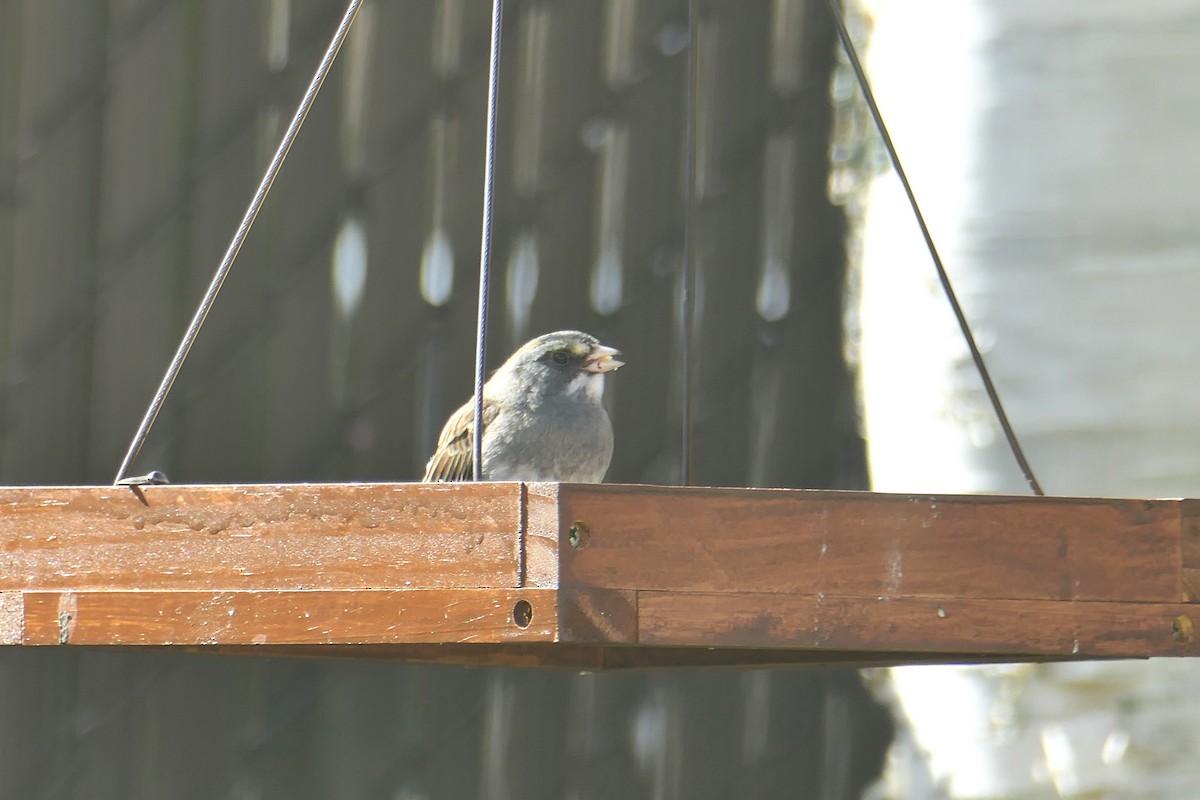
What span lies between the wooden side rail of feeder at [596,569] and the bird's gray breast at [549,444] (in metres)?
0.56

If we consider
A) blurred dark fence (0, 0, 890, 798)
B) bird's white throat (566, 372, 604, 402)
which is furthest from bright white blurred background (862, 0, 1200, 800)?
bird's white throat (566, 372, 604, 402)

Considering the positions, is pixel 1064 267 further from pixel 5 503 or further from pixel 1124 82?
pixel 5 503

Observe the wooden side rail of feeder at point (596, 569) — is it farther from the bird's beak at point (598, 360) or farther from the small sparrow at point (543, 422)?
the bird's beak at point (598, 360)

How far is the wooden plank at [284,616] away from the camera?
4.26ft

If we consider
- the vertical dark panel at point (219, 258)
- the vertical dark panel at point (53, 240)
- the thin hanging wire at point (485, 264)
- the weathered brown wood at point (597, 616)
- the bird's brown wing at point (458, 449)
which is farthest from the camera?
the vertical dark panel at point (219, 258)

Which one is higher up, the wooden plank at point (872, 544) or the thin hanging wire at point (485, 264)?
the thin hanging wire at point (485, 264)

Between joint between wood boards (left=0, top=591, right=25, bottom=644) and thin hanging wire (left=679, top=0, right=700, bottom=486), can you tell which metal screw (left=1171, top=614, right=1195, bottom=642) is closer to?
thin hanging wire (left=679, top=0, right=700, bottom=486)

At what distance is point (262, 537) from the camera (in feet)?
4.65

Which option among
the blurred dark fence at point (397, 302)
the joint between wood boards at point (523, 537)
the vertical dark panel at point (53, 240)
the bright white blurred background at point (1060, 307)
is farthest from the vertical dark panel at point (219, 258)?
the joint between wood boards at point (523, 537)

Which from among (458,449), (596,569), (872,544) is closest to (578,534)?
(596,569)

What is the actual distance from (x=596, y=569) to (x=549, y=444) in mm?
820

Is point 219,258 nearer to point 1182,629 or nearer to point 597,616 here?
point 597,616

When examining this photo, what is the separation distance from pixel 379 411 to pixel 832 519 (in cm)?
131

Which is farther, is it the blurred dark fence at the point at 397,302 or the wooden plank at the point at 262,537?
the blurred dark fence at the point at 397,302
